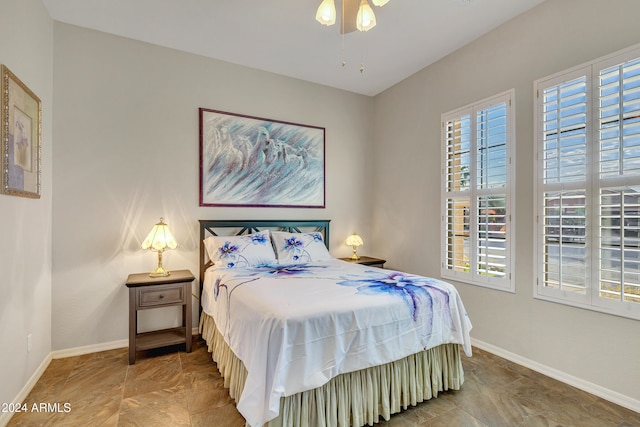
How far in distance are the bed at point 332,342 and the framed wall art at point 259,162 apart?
117 centimetres

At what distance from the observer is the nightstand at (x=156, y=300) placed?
2676 mm

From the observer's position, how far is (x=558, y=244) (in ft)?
8.08

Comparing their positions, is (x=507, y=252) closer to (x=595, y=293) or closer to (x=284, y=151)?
(x=595, y=293)

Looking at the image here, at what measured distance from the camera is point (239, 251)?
10.2ft

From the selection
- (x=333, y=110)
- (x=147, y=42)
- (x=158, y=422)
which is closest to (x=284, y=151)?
(x=333, y=110)

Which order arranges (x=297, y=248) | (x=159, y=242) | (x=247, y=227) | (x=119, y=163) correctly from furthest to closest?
(x=247, y=227), (x=297, y=248), (x=119, y=163), (x=159, y=242)

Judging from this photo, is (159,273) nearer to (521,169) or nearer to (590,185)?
(521,169)

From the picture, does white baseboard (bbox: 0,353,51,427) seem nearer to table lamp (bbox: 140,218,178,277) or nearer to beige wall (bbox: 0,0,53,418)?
beige wall (bbox: 0,0,53,418)

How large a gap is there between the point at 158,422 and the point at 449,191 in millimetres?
3261

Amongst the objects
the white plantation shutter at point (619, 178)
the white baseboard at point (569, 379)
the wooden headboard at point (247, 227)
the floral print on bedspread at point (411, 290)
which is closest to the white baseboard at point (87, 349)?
the wooden headboard at point (247, 227)

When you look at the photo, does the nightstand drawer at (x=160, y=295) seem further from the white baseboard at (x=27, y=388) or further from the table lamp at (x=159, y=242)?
the white baseboard at (x=27, y=388)

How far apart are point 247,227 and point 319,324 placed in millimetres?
2140

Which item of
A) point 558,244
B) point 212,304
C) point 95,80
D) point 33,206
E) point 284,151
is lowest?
point 212,304

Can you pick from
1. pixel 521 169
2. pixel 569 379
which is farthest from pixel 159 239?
pixel 569 379
